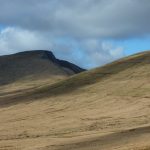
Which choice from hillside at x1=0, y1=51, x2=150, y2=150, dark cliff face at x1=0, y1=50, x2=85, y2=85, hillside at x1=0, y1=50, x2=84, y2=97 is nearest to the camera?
hillside at x1=0, y1=51, x2=150, y2=150

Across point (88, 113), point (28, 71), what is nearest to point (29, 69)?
point (28, 71)

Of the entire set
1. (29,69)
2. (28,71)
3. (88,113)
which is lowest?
(88,113)

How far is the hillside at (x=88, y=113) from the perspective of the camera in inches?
2112

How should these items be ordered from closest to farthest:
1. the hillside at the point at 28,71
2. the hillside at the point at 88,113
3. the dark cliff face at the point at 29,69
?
the hillside at the point at 88,113 < the hillside at the point at 28,71 < the dark cliff face at the point at 29,69

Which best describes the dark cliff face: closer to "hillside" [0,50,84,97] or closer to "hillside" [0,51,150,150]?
"hillside" [0,50,84,97]

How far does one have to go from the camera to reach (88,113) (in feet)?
276

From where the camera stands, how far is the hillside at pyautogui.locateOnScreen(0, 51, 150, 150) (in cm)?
5366

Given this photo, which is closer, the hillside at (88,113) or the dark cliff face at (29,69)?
the hillside at (88,113)

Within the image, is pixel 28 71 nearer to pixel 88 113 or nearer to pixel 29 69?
pixel 29 69

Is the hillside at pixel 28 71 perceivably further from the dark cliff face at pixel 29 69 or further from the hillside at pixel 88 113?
the hillside at pixel 88 113

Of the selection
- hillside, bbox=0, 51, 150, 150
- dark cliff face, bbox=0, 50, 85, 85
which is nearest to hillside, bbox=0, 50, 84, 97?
dark cliff face, bbox=0, 50, 85, 85

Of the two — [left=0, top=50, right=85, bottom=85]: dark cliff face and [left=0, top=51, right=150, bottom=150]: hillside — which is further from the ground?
[left=0, top=50, right=85, bottom=85]: dark cliff face

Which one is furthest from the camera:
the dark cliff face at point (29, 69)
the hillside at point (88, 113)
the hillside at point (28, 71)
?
the dark cliff face at point (29, 69)


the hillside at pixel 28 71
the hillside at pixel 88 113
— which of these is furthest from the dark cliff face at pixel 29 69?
the hillside at pixel 88 113
